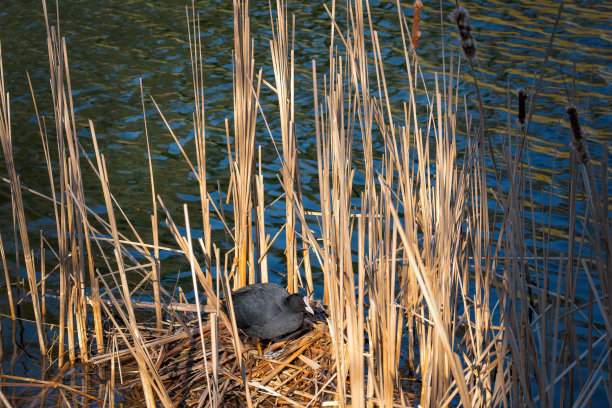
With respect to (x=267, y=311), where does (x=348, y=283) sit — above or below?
above

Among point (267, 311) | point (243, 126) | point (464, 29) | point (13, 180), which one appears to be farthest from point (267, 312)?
point (464, 29)

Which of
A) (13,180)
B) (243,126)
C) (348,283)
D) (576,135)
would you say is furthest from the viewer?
(243,126)

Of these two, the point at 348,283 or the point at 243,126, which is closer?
the point at 348,283

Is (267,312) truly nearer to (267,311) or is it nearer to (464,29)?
(267,311)

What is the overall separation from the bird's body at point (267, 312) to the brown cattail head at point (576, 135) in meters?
1.90

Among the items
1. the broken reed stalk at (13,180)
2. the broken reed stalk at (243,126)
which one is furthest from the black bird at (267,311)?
the broken reed stalk at (13,180)

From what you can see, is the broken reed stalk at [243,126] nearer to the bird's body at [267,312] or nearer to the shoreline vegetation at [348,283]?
the shoreline vegetation at [348,283]

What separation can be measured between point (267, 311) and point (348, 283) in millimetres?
1194

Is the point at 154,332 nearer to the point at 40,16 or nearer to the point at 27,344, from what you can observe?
the point at 27,344

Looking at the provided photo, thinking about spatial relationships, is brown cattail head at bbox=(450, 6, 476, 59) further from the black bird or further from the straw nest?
the black bird

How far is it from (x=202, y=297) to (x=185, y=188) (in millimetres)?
1888

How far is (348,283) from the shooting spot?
2299 millimetres

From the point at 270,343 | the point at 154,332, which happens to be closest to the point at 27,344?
the point at 154,332

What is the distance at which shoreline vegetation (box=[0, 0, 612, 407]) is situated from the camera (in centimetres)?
224
